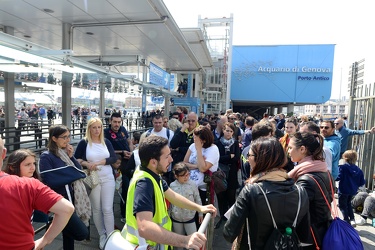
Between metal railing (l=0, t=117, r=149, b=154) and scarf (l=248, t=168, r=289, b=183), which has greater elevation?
scarf (l=248, t=168, r=289, b=183)

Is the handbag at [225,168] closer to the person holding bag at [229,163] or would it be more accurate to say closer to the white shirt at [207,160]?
the person holding bag at [229,163]

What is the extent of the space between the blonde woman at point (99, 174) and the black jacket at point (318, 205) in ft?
7.90

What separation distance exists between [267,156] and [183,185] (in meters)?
1.49

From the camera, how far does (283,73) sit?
3000cm

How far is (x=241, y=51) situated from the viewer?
31141 mm

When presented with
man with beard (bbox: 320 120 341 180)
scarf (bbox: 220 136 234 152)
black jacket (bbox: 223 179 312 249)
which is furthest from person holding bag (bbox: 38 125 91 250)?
man with beard (bbox: 320 120 341 180)

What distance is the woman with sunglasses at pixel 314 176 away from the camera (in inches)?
80.2

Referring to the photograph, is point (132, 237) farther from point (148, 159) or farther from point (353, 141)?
point (353, 141)

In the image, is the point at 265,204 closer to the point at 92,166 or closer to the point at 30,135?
the point at 92,166

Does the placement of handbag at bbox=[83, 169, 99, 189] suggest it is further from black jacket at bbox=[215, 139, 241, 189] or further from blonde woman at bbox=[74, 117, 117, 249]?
black jacket at bbox=[215, 139, 241, 189]

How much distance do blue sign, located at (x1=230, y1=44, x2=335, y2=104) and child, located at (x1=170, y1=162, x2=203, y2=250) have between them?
29.6 meters

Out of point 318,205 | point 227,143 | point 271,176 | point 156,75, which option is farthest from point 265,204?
point 156,75

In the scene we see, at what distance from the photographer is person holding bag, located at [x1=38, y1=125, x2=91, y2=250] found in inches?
101

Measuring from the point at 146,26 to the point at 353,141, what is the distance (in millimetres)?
6542
